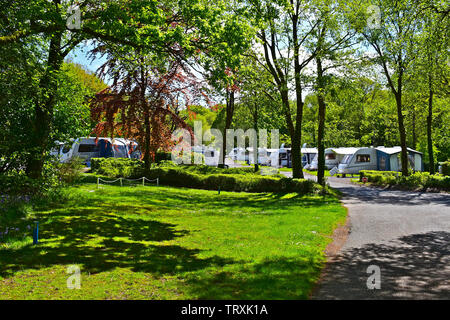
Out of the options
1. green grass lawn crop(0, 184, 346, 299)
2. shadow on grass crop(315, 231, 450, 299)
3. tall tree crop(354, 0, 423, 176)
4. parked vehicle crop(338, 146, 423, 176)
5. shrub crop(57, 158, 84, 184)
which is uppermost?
tall tree crop(354, 0, 423, 176)

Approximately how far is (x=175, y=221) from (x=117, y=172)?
1393 cm

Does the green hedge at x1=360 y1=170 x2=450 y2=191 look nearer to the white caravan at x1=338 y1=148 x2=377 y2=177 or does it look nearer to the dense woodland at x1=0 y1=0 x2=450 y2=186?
the dense woodland at x1=0 y1=0 x2=450 y2=186

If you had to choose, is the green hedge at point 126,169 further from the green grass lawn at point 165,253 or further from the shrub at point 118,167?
the green grass lawn at point 165,253

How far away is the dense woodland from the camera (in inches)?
373

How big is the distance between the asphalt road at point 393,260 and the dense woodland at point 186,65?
6101 mm

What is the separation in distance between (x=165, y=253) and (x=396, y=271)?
4.52 metres

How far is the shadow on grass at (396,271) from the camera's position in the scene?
17.2ft

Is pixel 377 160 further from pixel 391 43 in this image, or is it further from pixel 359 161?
pixel 391 43

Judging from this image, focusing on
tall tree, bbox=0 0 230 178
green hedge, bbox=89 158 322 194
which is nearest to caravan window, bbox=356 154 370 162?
green hedge, bbox=89 158 322 194

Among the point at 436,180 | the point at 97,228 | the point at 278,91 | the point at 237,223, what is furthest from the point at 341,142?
the point at 97,228

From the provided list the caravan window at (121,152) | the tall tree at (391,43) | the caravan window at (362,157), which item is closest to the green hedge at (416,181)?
the tall tree at (391,43)

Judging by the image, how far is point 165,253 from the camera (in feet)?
24.3

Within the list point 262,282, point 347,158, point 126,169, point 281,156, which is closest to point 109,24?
point 262,282

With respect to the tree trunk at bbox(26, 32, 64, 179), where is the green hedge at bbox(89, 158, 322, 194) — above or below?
below
